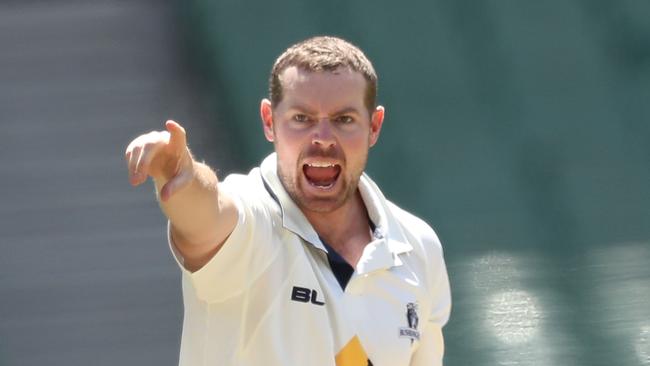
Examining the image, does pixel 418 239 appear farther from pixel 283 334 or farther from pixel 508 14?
pixel 508 14

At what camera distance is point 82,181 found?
420cm

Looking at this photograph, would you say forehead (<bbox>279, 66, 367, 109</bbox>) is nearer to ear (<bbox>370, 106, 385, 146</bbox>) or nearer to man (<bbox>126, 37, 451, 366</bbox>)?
man (<bbox>126, 37, 451, 366</bbox>)

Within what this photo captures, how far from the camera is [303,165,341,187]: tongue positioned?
2.28 meters

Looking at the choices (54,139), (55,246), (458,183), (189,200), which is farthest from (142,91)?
(189,200)

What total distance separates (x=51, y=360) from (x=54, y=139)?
40.5 inches

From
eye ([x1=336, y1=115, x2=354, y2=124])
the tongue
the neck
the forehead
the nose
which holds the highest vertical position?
the forehead

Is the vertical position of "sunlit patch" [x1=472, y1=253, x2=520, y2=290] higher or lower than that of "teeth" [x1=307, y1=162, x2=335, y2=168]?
higher

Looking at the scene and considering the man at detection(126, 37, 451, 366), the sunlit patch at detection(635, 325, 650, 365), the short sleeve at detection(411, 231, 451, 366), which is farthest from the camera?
the sunlit patch at detection(635, 325, 650, 365)

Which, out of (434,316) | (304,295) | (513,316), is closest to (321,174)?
(304,295)

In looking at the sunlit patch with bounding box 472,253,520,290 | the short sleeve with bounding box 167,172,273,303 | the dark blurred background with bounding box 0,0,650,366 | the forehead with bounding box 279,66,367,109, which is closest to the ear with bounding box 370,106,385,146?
the forehead with bounding box 279,66,367,109

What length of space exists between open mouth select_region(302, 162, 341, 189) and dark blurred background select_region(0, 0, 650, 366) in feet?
4.04

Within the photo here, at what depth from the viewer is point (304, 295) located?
7.03ft

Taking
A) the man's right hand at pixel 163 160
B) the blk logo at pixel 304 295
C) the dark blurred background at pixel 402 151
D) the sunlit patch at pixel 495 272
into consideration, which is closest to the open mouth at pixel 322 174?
the blk logo at pixel 304 295

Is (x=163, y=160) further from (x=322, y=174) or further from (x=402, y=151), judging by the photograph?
(x=402, y=151)
